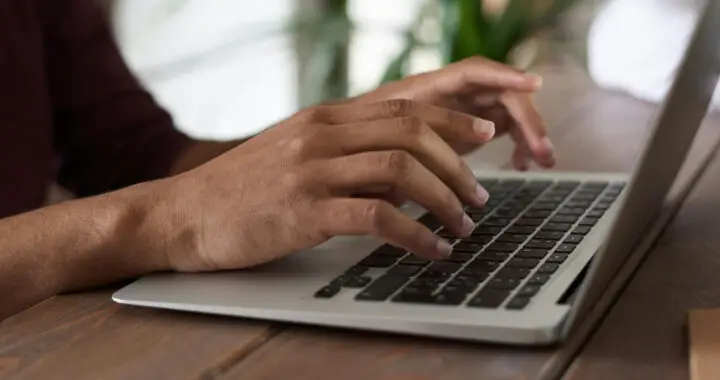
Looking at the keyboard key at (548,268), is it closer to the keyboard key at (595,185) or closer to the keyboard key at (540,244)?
the keyboard key at (540,244)

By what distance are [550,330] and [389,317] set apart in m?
0.08

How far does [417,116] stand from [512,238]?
0.11 meters

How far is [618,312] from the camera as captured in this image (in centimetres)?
55

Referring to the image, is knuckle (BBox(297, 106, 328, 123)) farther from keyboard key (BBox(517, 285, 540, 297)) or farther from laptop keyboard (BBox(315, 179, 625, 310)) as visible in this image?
keyboard key (BBox(517, 285, 540, 297))

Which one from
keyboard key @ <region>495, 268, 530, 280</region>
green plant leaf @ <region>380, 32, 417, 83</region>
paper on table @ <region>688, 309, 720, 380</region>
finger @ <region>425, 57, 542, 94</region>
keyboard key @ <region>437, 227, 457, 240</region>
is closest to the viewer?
paper on table @ <region>688, 309, 720, 380</region>

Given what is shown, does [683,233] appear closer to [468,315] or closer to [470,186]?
[470,186]

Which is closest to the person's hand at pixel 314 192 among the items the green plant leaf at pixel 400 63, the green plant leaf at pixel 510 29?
the green plant leaf at pixel 510 29

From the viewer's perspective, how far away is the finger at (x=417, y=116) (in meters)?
0.68

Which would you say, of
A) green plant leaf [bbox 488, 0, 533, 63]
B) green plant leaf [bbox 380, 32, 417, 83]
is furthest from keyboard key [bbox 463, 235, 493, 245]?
green plant leaf [bbox 380, 32, 417, 83]

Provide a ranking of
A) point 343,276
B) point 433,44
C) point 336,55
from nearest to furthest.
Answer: point 343,276, point 433,44, point 336,55

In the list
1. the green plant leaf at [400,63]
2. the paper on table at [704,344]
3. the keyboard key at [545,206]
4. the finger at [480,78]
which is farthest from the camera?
the green plant leaf at [400,63]

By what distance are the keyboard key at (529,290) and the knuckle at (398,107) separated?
19 centimetres

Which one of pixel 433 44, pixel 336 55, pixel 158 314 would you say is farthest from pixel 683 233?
pixel 336 55

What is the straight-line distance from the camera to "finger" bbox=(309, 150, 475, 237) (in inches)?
24.0
